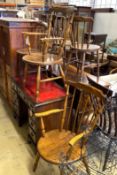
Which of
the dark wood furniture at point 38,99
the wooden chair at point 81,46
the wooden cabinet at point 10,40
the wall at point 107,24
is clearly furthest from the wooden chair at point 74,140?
the wall at point 107,24

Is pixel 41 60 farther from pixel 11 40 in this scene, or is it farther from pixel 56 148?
pixel 56 148

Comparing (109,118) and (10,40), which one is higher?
(10,40)

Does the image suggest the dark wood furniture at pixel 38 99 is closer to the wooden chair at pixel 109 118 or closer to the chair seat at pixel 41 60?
the chair seat at pixel 41 60

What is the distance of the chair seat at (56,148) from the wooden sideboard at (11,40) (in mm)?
1129

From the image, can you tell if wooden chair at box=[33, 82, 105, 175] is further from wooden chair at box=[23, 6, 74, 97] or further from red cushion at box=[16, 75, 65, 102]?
wooden chair at box=[23, 6, 74, 97]

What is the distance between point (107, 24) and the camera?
461cm

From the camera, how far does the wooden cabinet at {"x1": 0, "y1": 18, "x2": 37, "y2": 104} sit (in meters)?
2.38

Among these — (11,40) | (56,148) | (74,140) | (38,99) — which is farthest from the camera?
(11,40)

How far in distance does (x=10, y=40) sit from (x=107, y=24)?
2.98 meters

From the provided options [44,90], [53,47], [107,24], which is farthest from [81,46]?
[107,24]

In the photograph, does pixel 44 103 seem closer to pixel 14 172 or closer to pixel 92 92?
pixel 92 92

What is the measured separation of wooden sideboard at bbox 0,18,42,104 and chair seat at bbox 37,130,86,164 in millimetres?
1129

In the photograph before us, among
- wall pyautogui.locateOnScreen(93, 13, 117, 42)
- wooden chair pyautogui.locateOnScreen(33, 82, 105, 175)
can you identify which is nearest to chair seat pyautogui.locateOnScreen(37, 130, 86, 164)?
wooden chair pyautogui.locateOnScreen(33, 82, 105, 175)

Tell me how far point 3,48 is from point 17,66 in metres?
0.39
